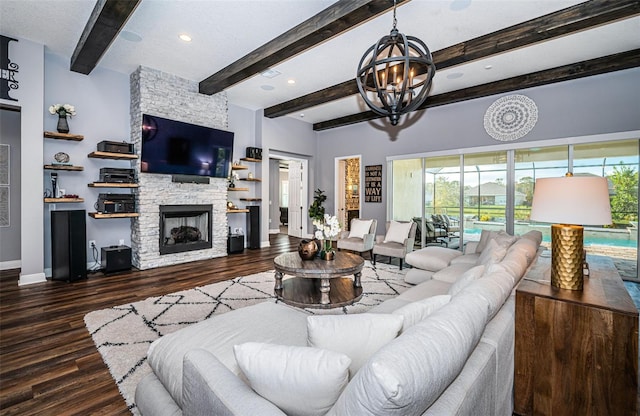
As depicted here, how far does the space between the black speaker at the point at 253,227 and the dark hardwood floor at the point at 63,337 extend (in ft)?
6.04

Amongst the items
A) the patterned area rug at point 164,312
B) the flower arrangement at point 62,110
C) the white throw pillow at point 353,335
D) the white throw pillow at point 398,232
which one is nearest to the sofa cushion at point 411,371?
the white throw pillow at point 353,335

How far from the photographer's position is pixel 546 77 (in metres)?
4.69

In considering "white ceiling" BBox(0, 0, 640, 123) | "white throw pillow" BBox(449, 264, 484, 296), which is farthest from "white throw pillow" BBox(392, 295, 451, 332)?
"white ceiling" BBox(0, 0, 640, 123)

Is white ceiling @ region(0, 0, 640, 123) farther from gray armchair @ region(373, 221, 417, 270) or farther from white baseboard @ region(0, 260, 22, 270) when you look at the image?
white baseboard @ region(0, 260, 22, 270)

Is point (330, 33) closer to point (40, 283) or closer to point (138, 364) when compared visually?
point (138, 364)

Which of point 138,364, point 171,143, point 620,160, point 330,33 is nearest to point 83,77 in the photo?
point 171,143

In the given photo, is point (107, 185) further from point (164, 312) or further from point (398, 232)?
point (398, 232)

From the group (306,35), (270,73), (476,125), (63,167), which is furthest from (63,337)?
(476,125)

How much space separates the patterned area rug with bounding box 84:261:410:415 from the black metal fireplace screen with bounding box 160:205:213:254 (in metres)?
1.72

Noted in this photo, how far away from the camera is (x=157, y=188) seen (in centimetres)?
517

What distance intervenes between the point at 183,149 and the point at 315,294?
148 inches

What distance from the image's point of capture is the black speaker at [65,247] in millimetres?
4145

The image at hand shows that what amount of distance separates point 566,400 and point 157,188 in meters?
5.65

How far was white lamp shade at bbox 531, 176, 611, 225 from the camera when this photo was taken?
5.34 ft
